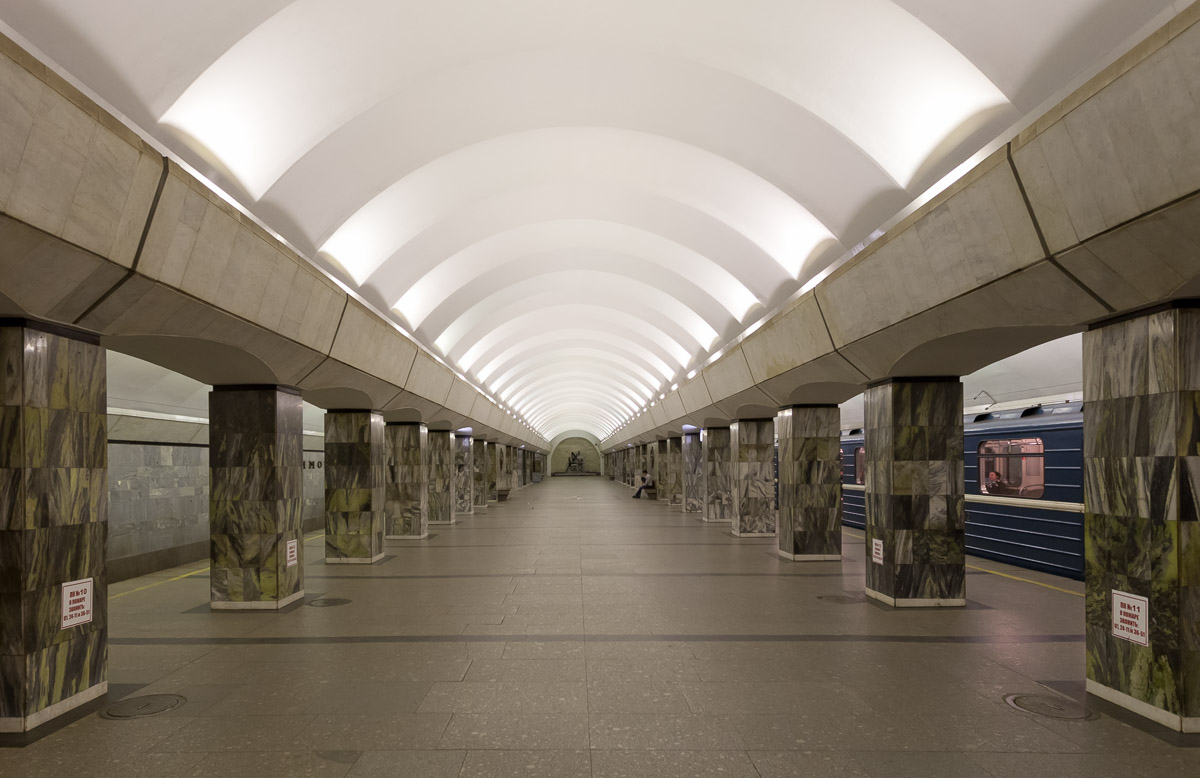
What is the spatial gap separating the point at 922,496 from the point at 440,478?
1563 cm

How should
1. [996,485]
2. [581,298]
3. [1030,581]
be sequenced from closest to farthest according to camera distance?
[1030,581]
[996,485]
[581,298]

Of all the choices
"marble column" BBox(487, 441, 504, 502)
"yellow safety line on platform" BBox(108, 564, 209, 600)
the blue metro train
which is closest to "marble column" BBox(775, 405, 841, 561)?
the blue metro train

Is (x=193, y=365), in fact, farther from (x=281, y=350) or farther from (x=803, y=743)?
(x=803, y=743)

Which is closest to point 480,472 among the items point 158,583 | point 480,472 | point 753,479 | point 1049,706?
point 480,472

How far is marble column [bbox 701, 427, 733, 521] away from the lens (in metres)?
21.8

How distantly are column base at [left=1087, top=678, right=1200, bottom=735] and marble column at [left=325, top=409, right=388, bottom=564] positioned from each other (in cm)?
1150

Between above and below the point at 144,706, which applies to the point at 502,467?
above

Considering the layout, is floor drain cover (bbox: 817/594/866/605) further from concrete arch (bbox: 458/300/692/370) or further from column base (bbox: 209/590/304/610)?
concrete arch (bbox: 458/300/692/370)

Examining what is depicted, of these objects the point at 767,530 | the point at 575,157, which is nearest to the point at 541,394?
the point at 767,530

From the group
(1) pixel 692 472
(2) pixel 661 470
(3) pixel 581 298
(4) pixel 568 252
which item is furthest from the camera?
(2) pixel 661 470

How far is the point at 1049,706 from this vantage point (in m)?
6.03

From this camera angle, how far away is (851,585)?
1149 centimetres

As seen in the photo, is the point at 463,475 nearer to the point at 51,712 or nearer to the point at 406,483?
the point at 406,483

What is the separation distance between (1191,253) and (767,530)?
46.2 feet
